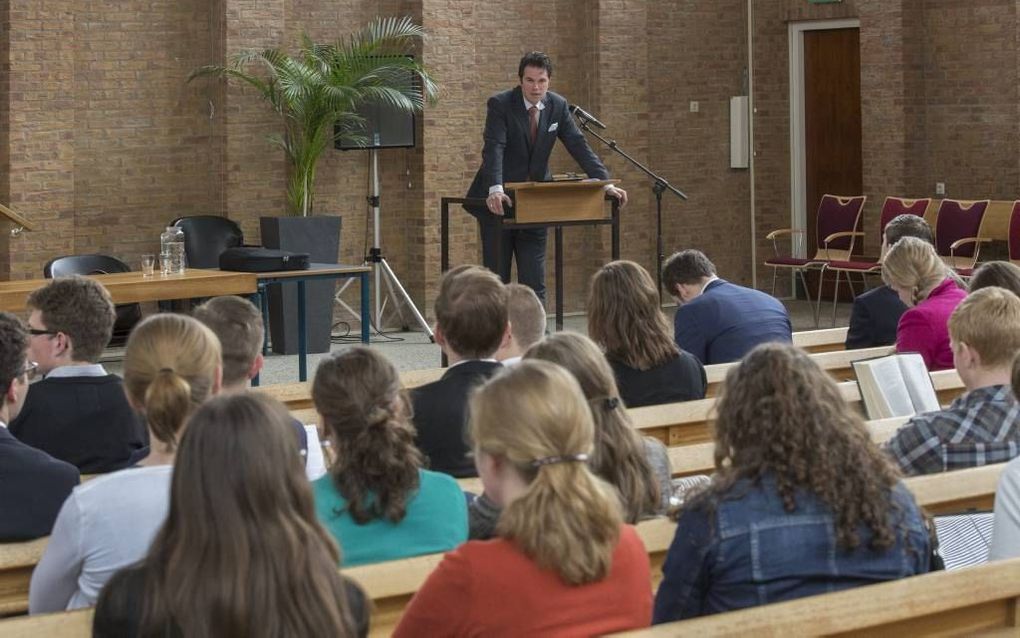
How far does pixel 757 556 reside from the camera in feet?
8.97

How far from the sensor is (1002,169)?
13.1 meters

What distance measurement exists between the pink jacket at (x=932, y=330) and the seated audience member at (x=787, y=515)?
127 inches

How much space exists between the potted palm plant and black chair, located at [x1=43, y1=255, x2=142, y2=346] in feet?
3.91

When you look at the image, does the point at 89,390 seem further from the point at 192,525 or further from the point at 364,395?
the point at 192,525

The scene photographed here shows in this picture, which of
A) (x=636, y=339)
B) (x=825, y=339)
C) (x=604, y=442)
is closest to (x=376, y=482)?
(x=604, y=442)

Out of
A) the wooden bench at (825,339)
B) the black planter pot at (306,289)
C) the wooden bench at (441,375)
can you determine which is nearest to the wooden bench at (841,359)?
the wooden bench at (441,375)

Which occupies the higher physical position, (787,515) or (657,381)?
(657,381)

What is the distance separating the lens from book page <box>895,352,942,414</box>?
4890 mm

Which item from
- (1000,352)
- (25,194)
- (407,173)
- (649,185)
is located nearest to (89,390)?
(1000,352)

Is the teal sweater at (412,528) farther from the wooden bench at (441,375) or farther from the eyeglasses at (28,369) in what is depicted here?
the wooden bench at (441,375)

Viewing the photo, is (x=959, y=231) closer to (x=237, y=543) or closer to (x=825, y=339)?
(x=825, y=339)

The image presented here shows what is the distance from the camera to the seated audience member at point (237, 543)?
212 centimetres

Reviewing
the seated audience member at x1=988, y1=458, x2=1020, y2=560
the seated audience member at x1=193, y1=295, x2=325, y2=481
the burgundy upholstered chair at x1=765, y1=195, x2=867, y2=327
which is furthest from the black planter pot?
the seated audience member at x1=988, y1=458, x2=1020, y2=560

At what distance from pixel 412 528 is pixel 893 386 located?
7.45ft
